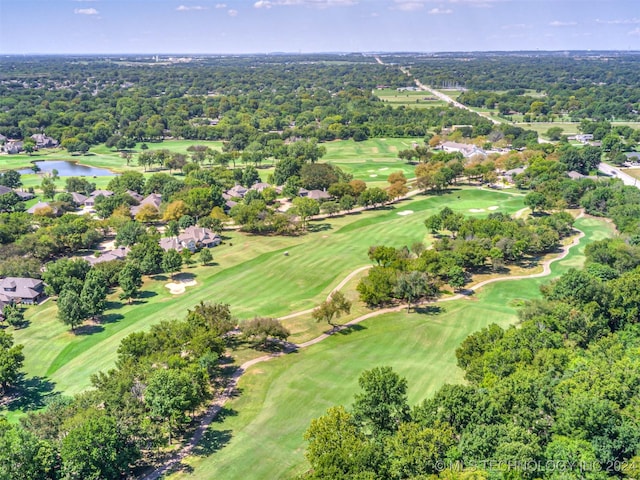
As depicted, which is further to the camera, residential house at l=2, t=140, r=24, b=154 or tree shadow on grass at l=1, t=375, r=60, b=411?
residential house at l=2, t=140, r=24, b=154

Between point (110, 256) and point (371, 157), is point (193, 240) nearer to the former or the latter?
point (110, 256)

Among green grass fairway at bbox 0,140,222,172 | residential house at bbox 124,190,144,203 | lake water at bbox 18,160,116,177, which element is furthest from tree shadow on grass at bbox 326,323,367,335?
green grass fairway at bbox 0,140,222,172

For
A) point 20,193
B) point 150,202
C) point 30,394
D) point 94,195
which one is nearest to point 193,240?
point 150,202

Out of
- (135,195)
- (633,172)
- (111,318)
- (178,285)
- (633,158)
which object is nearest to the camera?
(111,318)

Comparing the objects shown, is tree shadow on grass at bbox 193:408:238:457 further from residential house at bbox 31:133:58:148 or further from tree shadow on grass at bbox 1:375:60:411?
residential house at bbox 31:133:58:148

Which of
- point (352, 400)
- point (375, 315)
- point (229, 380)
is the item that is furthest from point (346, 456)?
point (375, 315)

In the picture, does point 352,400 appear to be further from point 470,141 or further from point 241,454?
point 470,141

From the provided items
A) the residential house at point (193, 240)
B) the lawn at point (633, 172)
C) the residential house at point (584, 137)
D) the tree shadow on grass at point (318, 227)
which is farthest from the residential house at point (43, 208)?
the residential house at point (584, 137)
